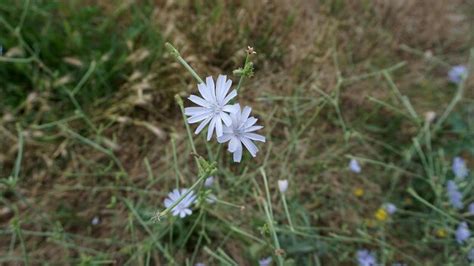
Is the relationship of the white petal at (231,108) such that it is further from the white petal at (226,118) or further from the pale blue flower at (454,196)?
the pale blue flower at (454,196)

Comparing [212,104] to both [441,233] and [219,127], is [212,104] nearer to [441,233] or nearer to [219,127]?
[219,127]


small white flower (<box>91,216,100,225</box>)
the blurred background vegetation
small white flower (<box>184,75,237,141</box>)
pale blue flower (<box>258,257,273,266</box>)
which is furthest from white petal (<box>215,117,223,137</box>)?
small white flower (<box>91,216,100,225</box>)

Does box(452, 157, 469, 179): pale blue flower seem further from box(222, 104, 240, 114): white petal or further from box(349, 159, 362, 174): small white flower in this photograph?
box(222, 104, 240, 114): white petal

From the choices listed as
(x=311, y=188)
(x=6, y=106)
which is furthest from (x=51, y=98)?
(x=311, y=188)

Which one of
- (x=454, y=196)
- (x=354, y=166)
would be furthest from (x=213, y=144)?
(x=454, y=196)

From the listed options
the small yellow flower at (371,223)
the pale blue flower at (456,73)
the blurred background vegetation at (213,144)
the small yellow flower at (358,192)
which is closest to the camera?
the blurred background vegetation at (213,144)

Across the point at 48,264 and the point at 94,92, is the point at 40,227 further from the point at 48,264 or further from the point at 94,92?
the point at 94,92

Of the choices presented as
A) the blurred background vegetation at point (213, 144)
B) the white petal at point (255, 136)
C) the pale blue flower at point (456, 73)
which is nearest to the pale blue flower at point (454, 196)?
the blurred background vegetation at point (213, 144)
